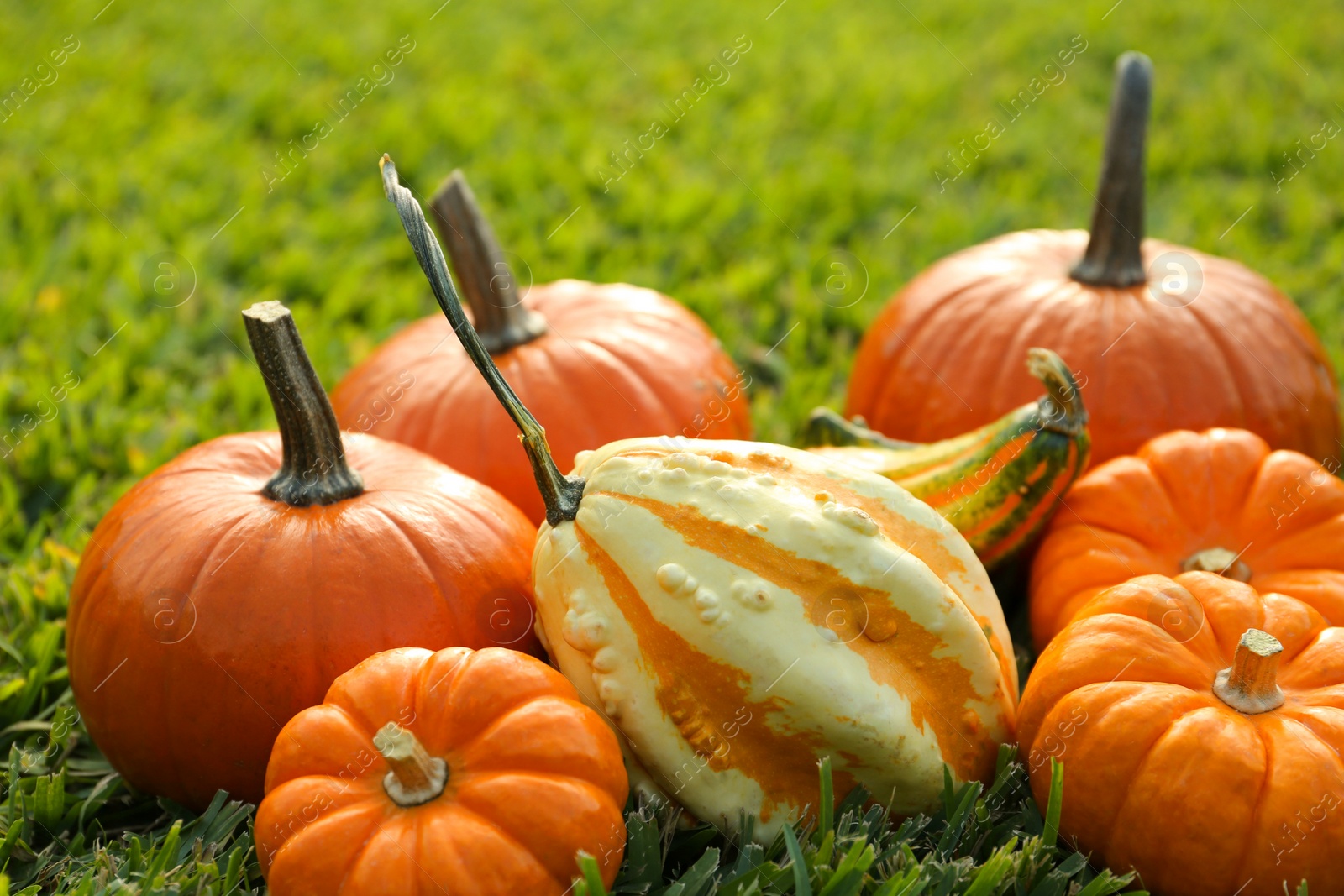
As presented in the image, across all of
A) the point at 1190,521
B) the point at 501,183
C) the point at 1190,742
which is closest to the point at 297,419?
the point at 1190,742

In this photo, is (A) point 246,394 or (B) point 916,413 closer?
(B) point 916,413

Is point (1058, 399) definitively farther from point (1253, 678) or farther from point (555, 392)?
point (555, 392)

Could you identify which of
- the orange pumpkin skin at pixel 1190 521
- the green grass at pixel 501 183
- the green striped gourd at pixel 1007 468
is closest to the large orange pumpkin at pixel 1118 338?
the orange pumpkin skin at pixel 1190 521

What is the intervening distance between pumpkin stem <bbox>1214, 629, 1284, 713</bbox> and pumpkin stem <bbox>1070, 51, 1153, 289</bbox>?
4.81ft

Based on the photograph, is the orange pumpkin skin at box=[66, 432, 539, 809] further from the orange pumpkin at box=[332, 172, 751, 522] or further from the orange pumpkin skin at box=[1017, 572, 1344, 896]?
the orange pumpkin skin at box=[1017, 572, 1344, 896]

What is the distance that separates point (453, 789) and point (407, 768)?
97 millimetres

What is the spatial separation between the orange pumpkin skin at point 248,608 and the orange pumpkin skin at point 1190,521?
128cm

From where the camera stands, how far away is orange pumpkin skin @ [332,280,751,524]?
2.99m

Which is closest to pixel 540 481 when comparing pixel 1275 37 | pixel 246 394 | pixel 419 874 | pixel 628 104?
pixel 419 874

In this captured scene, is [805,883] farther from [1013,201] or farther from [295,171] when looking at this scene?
[295,171]

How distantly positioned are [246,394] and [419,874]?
2530mm

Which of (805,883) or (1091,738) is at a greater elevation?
(805,883)

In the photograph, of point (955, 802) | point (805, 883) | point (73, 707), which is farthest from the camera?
point (73, 707)

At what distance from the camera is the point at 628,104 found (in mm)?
6379
